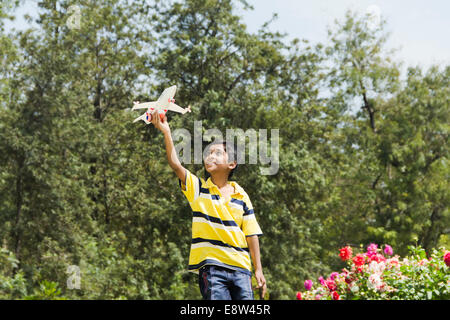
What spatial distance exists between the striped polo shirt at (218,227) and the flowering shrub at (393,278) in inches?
88.3

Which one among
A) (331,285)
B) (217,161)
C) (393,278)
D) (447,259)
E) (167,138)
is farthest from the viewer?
(331,285)

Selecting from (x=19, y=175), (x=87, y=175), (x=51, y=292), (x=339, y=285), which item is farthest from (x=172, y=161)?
(x=87, y=175)

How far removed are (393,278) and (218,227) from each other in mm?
2695

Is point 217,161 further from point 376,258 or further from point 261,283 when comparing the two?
point 376,258

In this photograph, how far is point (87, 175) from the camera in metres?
13.5

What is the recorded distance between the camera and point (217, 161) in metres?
3.15

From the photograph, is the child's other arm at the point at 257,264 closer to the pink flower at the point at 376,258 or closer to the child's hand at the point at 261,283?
the child's hand at the point at 261,283

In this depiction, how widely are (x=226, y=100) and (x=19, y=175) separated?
4854 mm

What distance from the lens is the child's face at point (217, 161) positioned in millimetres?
3148

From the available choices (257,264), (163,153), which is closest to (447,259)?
(257,264)

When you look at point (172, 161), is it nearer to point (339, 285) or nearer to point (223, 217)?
point (223, 217)

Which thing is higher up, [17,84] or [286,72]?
[286,72]

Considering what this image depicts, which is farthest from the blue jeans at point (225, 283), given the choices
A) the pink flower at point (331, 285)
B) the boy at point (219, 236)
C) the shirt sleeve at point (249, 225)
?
the pink flower at point (331, 285)

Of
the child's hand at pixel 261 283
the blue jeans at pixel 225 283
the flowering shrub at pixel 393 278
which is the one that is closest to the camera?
the blue jeans at pixel 225 283
